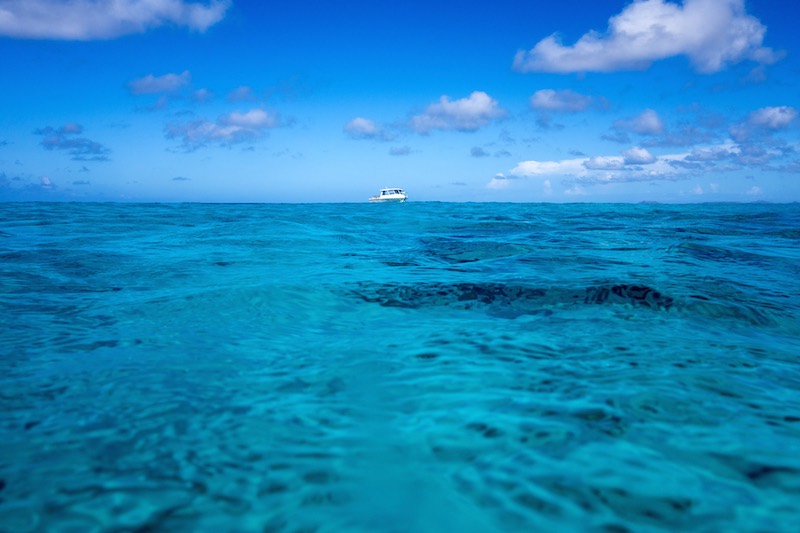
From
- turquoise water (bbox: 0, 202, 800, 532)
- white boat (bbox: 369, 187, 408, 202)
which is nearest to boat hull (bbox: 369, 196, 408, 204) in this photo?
white boat (bbox: 369, 187, 408, 202)

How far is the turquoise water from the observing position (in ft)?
6.43

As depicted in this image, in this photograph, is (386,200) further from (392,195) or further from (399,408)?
(399,408)

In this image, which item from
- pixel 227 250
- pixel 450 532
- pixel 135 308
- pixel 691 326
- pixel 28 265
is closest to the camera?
pixel 450 532

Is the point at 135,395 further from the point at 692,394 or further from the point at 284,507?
the point at 692,394

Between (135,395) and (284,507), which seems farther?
(135,395)

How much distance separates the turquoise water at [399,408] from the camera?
1960mm

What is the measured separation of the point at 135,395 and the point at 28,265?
758cm

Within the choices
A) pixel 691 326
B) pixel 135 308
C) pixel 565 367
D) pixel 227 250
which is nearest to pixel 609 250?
pixel 691 326

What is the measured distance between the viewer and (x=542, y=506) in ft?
6.42

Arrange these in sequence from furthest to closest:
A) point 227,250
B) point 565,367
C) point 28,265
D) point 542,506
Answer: point 227,250
point 28,265
point 565,367
point 542,506

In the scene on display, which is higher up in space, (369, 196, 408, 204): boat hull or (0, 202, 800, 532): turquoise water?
(369, 196, 408, 204): boat hull

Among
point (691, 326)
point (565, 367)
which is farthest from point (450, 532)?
point (691, 326)

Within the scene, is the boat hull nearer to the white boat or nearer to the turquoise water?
the white boat

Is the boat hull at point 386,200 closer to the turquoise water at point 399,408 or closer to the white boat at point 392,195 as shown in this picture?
the white boat at point 392,195
